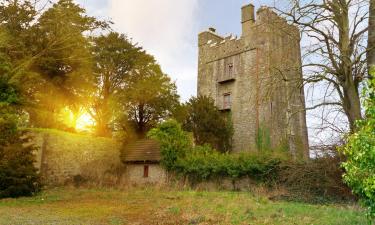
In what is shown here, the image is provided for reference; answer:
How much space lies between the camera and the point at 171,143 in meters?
20.9

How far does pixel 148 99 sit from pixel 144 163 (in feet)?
23.1

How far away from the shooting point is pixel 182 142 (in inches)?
834

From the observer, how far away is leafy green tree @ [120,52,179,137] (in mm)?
28219

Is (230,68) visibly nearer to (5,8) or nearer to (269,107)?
(269,107)

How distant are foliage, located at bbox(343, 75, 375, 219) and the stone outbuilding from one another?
623 inches

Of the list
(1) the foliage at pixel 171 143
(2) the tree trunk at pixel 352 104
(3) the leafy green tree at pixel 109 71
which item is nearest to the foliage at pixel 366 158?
(2) the tree trunk at pixel 352 104

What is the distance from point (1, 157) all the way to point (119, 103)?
13.8 m

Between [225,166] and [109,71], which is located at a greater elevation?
[109,71]

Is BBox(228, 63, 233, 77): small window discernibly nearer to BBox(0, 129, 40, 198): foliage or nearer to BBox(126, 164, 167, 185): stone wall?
BBox(126, 164, 167, 185): stone wall

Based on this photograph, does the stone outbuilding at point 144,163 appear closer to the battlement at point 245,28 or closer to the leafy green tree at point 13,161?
the leafy green tree at point 13,161

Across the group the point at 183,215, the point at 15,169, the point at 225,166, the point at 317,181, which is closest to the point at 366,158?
the point at 183,215

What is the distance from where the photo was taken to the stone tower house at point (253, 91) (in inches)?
994

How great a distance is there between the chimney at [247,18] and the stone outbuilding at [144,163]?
39.9ft

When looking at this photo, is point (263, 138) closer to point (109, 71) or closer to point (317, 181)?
point (317, 181)
